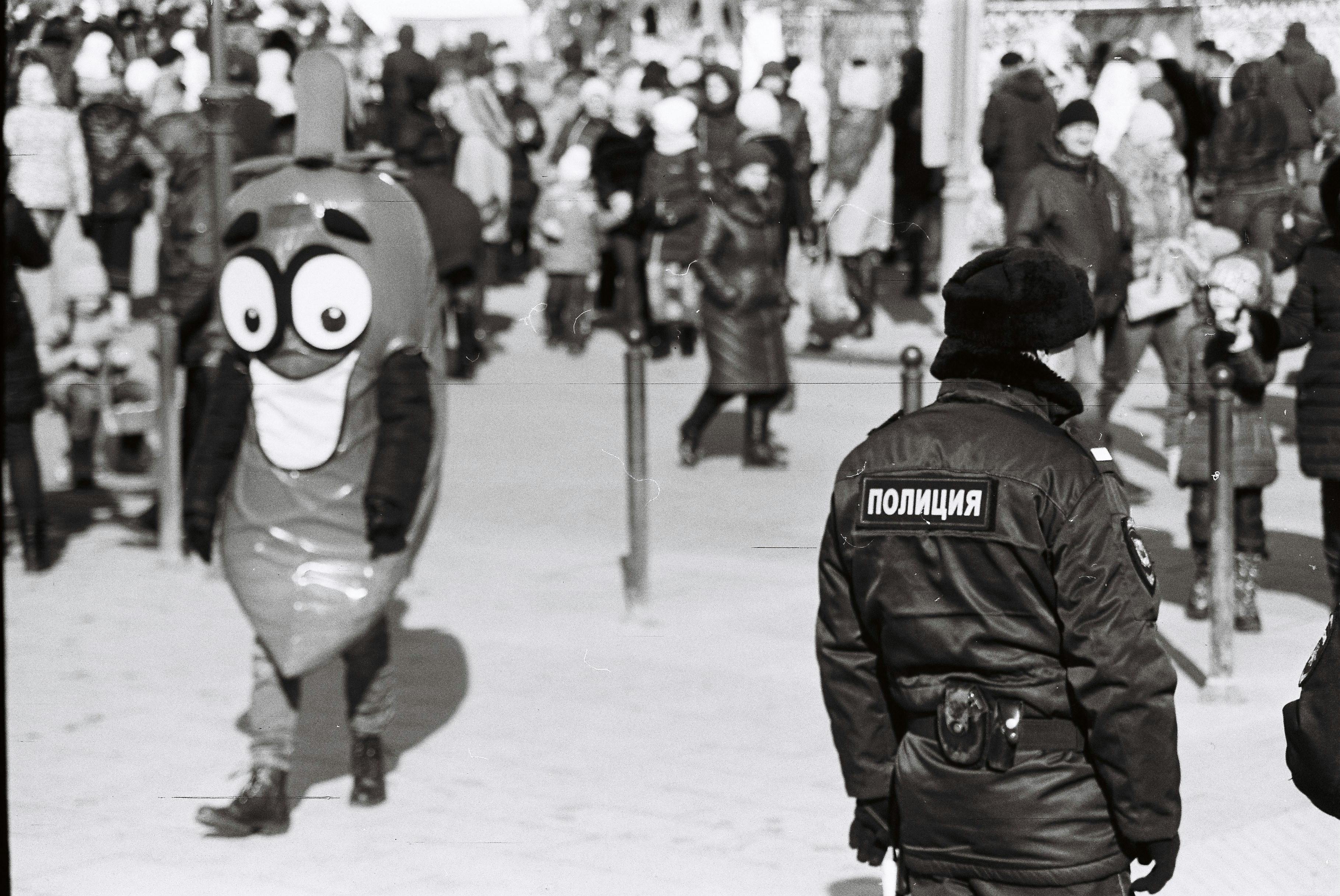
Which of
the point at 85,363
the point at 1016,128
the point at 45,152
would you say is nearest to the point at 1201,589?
the point at 85,363

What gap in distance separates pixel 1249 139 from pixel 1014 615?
11523 mm

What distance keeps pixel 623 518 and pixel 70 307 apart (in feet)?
10.1

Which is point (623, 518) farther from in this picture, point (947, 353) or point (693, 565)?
point (947, 353)

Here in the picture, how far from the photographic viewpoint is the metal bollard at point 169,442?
9.69 metres

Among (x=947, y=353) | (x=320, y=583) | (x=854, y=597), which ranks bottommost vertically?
(x=320, y=583)

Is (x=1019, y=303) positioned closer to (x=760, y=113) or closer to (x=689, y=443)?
(x=689, y=443)

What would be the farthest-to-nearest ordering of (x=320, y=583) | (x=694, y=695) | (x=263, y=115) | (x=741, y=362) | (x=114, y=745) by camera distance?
(x=741, y=362) → (x=263, y=115) → (x=694, y=695) → (x=114, y=745) → (x=320, y=583)

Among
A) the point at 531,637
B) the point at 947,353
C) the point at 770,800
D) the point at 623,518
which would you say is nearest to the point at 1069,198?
the point at 623,518

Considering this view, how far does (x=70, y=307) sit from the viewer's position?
11.1 meters

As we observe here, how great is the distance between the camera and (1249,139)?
1438 centimetres

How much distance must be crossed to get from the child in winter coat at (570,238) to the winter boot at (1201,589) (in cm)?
769

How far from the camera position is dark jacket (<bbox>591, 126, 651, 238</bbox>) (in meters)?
15.3

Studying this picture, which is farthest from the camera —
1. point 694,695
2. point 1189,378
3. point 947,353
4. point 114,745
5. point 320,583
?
point 1189,378

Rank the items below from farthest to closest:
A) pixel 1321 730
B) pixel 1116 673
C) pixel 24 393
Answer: pixel 24 393 → pixel 1116 673 → pixel 1321 730
